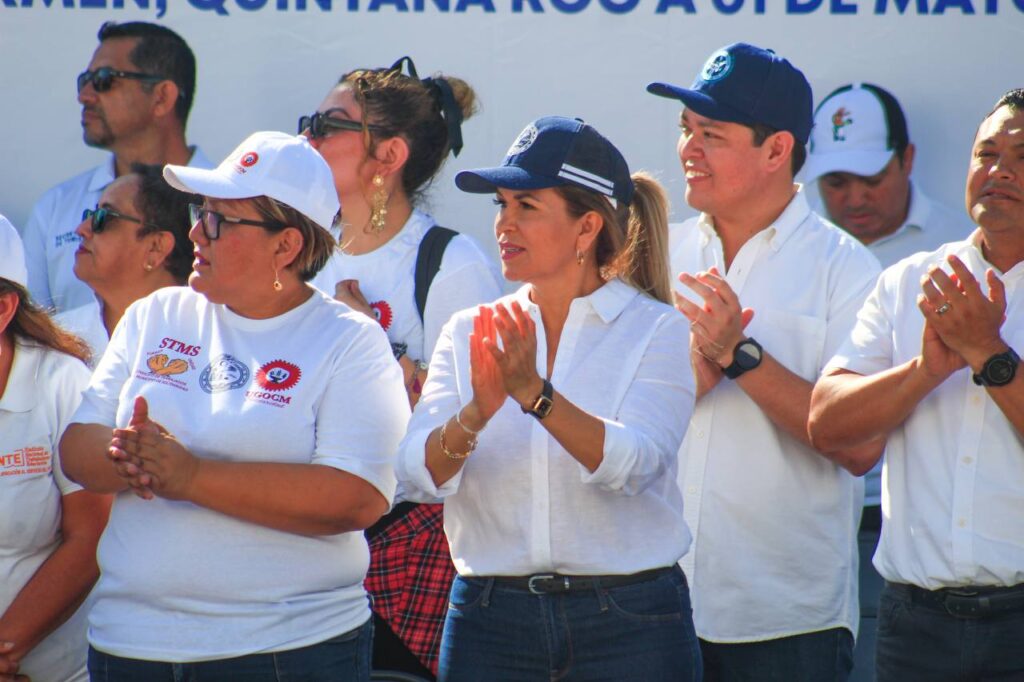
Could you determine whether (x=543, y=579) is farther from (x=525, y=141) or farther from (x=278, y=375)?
(x=525, y=141)

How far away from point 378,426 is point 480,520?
28cm

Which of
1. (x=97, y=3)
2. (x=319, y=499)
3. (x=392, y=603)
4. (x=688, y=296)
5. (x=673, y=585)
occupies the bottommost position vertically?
(x=392, y=603)

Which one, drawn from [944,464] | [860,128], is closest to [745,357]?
[944,464]

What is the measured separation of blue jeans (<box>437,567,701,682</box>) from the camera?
2.82m

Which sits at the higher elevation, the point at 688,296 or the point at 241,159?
the point at 241,159

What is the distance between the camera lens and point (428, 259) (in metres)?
3.88

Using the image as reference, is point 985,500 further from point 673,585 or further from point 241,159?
point 241,159

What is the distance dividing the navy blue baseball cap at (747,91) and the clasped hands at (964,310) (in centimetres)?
84

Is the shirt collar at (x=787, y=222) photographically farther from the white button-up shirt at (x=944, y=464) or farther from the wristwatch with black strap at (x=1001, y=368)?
the wristwatch with black strap at (x=1001, y=368)

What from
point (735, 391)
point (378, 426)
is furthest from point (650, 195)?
point (378, 426)

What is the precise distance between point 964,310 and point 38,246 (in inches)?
115

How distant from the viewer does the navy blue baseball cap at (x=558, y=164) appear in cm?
303

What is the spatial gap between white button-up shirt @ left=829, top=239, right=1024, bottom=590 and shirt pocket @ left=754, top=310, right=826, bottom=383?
241 millimetres

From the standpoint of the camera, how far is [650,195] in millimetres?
3248
